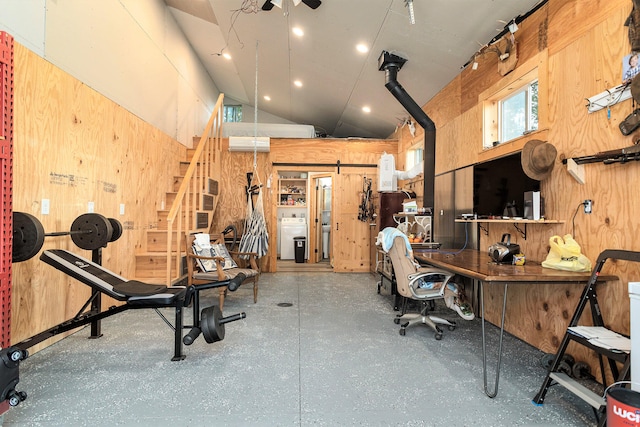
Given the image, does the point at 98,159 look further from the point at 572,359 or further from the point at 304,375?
Answer: the point at 572,359

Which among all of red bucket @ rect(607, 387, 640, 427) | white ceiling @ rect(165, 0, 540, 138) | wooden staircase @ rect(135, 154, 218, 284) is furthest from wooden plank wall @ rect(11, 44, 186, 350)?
red bucket @ rect(607, 387, 640, 427)

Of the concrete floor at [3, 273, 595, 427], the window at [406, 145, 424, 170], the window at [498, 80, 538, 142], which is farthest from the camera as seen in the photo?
the window at [406, 145, 424, 170]

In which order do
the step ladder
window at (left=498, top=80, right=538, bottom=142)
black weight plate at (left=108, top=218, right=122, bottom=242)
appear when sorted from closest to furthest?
the step ladder, black weight plate at (left=108, top=218, right=122, bottom=242), window at (left=498, top=80, right=538, bottom=142)

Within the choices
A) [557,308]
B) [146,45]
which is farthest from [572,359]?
[146,45]

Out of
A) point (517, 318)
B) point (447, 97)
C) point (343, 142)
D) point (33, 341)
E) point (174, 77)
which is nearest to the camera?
point (33, 341)

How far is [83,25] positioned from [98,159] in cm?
135

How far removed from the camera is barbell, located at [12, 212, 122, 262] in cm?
200

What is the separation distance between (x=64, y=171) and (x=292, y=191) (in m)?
6.14

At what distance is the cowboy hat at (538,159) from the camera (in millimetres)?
2559

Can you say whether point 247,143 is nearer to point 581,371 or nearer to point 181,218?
point 181,218

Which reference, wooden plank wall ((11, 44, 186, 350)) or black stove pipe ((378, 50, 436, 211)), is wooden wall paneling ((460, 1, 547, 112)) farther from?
wooden plank wall ((11, 44, 186, 350))

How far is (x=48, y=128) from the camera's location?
2.82m

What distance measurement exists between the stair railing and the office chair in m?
2.72

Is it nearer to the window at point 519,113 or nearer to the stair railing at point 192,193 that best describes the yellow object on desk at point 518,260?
the window at point 519,113
